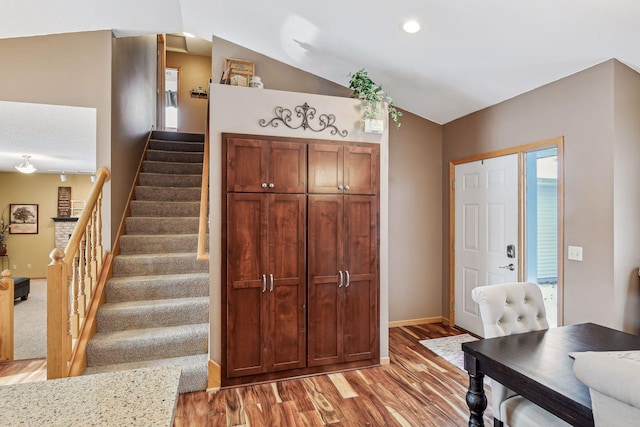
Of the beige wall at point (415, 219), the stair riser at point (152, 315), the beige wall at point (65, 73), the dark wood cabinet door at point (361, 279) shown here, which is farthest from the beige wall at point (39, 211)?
the dark wood cabinet door at point (361, 279)

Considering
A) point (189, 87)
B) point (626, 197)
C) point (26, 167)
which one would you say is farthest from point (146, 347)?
point (189, 87)

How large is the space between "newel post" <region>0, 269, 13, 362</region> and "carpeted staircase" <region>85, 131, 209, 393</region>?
1685mm

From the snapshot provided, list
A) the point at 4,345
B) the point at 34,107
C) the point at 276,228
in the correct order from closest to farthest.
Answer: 1. the point at 276,228
2. the point at 34,107
3. the point at 4,345

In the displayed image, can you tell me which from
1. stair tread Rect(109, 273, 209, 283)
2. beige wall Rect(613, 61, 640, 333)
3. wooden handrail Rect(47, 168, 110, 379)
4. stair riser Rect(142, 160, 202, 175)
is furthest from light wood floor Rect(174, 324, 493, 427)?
stair riser Rect(142, 160, 202, 175)

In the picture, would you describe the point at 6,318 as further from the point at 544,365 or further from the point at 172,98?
the point at 544,365

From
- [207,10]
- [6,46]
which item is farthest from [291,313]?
[6,46]

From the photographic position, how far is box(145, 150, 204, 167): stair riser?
16.1ft

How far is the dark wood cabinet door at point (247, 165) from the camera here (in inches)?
109

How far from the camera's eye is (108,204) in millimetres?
3322

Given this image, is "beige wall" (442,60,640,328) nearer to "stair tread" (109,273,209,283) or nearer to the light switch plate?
the light switch plate

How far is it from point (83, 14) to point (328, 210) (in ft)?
8.81

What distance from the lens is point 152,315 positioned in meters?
3.00

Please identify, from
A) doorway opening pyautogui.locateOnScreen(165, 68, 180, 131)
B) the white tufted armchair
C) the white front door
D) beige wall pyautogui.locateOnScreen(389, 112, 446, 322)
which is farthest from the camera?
doorway opening pyautogui.locateOnScreen(165, 68, 180, 131)

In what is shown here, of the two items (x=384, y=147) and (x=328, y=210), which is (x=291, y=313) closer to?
(x=328, y=210)
